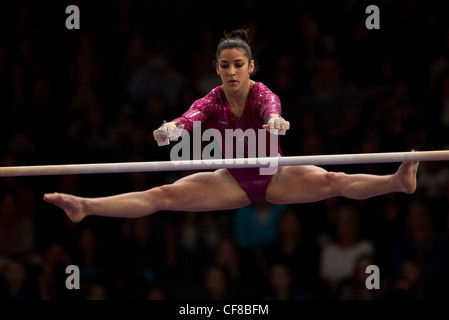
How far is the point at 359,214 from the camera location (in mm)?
4402

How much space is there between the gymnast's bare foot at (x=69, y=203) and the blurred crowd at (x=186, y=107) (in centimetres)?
147

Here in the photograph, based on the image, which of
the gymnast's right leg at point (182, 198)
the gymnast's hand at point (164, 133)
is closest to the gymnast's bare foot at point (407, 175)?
the gymnast's right leg at point (182, 198)

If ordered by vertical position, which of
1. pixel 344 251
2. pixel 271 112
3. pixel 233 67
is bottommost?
pixel 344 251

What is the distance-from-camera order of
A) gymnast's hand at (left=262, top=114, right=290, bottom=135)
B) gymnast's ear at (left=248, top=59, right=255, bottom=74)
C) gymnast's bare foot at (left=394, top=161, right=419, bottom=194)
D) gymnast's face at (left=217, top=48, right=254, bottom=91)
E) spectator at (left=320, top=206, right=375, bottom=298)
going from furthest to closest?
spectator at (left=320, top=206, right=375, bottom=298), gymnast's ear at (left=248, top=59, right=255, bottom=74), gymnast's face at (left=217, top=48, right=254, bottom=91), gymnast's bare foot at (left=394, top=161, right=419, bottom=194), gymnast's hand at (left=262, top=114, right=290, bottom=135)

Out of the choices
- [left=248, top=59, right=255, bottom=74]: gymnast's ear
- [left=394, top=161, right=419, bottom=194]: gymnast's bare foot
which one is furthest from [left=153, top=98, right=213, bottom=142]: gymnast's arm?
[left=394, top=161, right=419, bottom=194]: gymnast's bare foot

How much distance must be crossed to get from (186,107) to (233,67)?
5.50 feet

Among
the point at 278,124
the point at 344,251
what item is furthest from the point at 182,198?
the point at 344,251

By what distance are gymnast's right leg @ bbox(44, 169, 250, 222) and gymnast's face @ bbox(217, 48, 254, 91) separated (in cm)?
48

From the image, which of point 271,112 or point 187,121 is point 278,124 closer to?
point 271,112

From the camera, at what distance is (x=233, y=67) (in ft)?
10.4

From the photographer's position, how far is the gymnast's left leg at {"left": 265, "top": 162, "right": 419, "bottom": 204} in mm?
3102

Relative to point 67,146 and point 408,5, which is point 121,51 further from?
point 408,5

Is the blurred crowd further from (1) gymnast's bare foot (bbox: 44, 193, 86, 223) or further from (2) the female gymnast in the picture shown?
(1) gymnast's bare foot (bbox: 44, 193, 86, 223)

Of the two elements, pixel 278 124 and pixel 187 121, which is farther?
pixel 187 121
